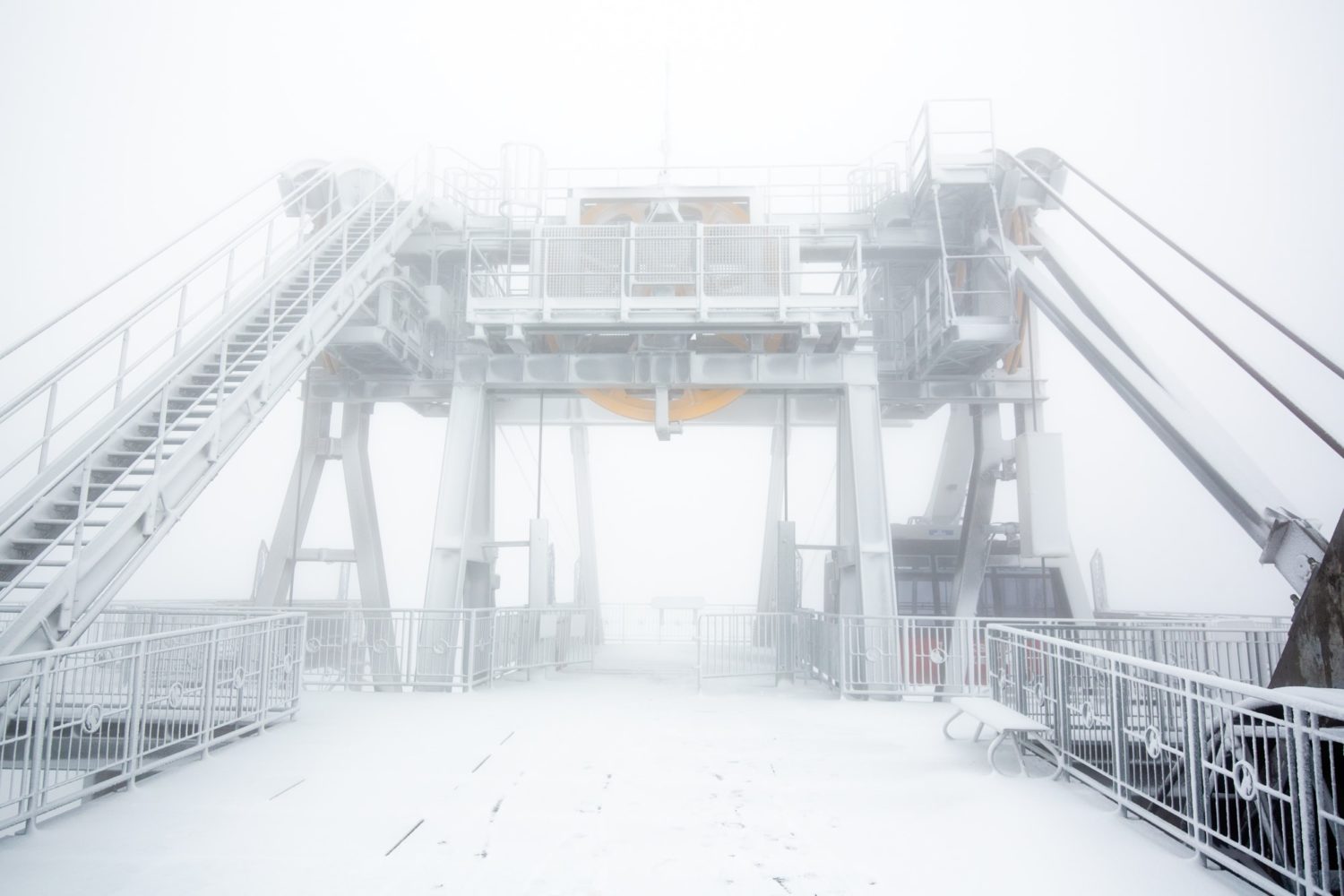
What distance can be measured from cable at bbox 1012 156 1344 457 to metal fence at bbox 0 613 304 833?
36.5ft

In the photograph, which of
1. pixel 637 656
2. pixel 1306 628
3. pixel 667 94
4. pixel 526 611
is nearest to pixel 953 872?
pixel 1306 628

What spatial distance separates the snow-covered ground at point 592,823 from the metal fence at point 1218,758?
1.01 ft

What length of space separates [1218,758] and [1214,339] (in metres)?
6.47

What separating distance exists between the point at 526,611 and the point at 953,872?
1094 cm

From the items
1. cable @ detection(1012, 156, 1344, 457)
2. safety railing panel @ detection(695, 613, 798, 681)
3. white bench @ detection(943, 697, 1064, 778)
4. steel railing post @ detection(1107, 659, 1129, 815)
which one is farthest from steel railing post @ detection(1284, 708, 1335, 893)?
safety railing panel @ detection(695, 613, 798, 681)

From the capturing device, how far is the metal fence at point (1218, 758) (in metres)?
4.39

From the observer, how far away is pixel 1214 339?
9.94m

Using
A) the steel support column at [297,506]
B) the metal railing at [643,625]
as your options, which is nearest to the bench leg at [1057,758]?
the steel support column at [297,506]

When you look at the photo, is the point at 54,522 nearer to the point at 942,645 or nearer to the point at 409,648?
the point at 409,648

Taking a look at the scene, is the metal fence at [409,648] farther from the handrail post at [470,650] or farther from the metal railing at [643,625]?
the metal railing at [643,625]

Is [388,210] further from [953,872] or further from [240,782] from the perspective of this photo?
[953,872]

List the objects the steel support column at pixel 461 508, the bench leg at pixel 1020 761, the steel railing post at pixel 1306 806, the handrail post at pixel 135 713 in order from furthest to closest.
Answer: the steel support column at pixel 461 508, the bench leg at pixel 1020 761, the handrail post at pixel 135 713, the steel railing post at pixel 1306 806

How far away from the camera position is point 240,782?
23.8 ft

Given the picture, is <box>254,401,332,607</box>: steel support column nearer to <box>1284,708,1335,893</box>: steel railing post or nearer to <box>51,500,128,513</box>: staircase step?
<box>51,500,128,513</box>: staircase step
